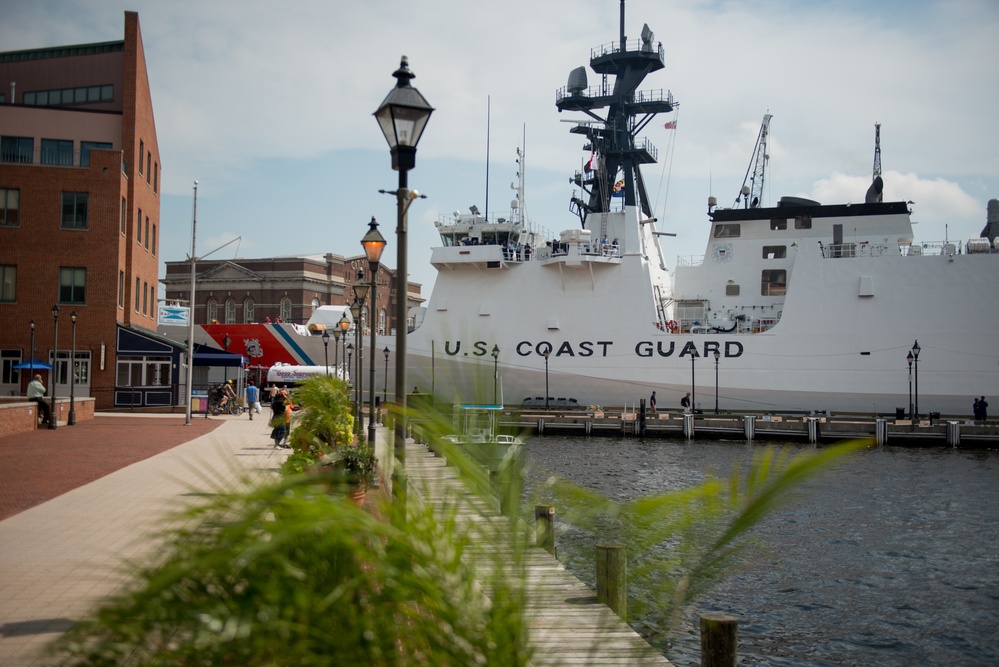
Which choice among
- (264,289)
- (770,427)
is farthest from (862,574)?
(264,289)

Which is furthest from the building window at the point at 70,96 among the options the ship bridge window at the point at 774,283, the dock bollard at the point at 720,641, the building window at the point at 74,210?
the dock bollard at the point at 720,641

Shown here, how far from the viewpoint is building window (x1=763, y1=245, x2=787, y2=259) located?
39028 millimetres

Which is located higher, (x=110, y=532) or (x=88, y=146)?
(x=88, y=146)

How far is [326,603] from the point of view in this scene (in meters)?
2.25

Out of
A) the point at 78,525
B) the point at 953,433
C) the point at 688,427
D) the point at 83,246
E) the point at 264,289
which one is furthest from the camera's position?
the point at 264,289

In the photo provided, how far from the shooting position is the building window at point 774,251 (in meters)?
39.0

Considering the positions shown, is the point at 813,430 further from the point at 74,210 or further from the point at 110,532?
the point at 74,210

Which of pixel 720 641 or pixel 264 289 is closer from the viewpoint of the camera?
pixel 720 641

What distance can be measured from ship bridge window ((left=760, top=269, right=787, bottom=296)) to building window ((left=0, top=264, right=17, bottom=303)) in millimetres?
30944

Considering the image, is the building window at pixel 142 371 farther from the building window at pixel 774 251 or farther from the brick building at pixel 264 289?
the brick building at pixel 264 289

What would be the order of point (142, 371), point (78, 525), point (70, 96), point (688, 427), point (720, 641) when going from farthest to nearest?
1. point (70, 96)
2. point (688, 427)
3. point (142, 371)
4. point (78, 525)
5. point (720, 641)

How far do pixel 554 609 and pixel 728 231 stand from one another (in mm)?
35390

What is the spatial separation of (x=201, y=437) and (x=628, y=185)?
89.7 feet

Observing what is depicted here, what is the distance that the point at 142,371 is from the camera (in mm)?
32312
